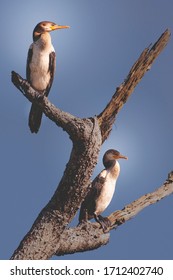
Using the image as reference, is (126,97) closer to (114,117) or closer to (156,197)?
(114,117)

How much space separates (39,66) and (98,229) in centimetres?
281

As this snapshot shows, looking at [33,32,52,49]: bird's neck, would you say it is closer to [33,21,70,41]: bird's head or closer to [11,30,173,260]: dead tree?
[33,21,70,41]: bird's head

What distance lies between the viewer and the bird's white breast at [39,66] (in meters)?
8.41

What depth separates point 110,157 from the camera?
8516 mm

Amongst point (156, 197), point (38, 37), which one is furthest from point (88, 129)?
point (38, 37)

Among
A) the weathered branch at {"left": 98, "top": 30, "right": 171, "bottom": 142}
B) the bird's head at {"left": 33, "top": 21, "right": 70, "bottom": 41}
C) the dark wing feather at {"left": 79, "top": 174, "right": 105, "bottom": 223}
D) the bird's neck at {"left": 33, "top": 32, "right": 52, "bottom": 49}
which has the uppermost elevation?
the bird's head at {"left": 33, "top": 21, "right": 70, "bottom": 41}

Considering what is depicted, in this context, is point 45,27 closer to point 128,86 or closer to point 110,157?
point 110,157

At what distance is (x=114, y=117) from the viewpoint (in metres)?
6.53

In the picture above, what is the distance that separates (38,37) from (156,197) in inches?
117

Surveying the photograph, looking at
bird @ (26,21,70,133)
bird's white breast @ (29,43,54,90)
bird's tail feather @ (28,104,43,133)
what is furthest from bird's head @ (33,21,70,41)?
bird's tail feather @ (28,104,43,133)

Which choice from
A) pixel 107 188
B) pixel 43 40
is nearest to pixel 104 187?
pixel 107 188

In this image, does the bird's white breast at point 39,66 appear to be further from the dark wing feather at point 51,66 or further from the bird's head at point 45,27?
the bird's head at point 45,27

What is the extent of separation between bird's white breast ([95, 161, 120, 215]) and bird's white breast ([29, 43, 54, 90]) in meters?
→ 1.58

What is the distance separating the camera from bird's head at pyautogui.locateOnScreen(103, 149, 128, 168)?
27.5 ft
